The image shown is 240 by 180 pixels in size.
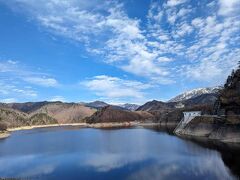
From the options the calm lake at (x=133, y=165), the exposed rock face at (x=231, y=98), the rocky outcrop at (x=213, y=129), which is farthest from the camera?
the exposed rock face at (x=231, y=98)

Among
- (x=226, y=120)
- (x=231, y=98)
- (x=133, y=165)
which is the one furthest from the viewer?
(x=231, y=98)

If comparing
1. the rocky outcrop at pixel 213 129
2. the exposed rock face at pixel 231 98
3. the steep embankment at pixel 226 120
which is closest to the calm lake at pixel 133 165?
the rocky outcrop at pixel 213 129

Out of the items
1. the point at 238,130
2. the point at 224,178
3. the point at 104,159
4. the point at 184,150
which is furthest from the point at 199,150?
the point at 224,178

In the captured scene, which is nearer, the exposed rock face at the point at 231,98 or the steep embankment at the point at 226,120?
the steep embankment at the point at 226,120

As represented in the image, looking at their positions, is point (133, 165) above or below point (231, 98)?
below

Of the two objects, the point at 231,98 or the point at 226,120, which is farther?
the point at 231,98

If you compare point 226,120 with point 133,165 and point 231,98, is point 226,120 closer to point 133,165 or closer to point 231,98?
point 231,98

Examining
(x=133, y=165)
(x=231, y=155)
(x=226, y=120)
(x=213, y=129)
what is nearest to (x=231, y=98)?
(x=226, y=120)

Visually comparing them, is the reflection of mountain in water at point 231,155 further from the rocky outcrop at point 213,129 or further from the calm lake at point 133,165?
the rocky outcrop at point 213,129

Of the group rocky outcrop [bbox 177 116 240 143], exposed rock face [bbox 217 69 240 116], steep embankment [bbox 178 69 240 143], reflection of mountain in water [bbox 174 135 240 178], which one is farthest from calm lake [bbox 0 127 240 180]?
exposed rock face [bbox 217 69 240 116]

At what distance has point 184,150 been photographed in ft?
226

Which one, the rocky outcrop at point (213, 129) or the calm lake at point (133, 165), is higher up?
the rocky outcrop at point (213, 129)

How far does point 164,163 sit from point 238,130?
2954cm

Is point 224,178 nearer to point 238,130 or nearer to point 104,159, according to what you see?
point 104,159
